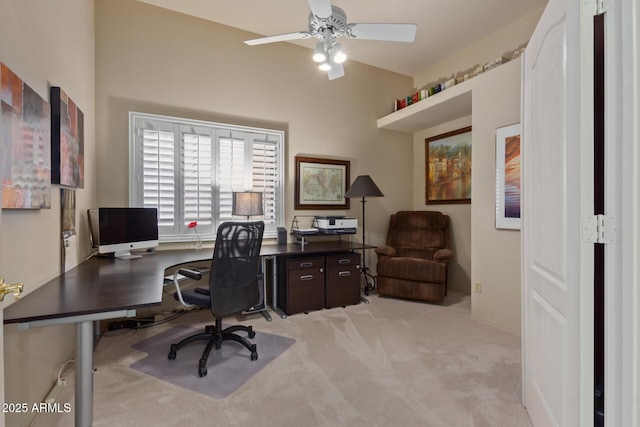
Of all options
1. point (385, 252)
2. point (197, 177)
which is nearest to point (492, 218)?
point (385, 252)

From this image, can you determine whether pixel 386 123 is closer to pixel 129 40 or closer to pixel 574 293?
pixel 129 40

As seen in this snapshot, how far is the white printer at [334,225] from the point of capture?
3.90 metres

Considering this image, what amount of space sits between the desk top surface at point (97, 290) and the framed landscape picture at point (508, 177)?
3.02 metres

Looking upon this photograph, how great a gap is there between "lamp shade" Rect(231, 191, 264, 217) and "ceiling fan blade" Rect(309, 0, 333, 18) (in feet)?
6.34

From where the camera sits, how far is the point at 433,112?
4062mm

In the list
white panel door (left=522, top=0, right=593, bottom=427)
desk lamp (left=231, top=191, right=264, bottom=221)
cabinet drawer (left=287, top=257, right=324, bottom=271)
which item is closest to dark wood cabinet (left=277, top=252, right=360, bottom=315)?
cabinet drawer (left=287, top=257, right=324, bottom=271)

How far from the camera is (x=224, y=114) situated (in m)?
3.64

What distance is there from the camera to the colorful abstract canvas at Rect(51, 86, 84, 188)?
6.35 feet

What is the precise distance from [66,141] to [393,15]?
3.32 meters

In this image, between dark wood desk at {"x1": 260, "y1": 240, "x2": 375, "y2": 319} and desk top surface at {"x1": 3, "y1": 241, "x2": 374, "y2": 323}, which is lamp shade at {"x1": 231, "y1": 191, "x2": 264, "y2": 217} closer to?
dark wood desk at {"x1": 260, "y1": 240, "x2": 375, "y2": 319}

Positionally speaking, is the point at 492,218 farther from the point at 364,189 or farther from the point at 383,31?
the point at 383,31

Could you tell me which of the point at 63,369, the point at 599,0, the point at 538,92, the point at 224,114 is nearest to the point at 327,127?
the point at 224,114

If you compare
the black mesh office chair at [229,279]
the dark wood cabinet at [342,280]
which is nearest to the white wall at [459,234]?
the dark wood cabinet at [342,280]

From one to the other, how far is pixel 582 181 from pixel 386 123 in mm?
3701
